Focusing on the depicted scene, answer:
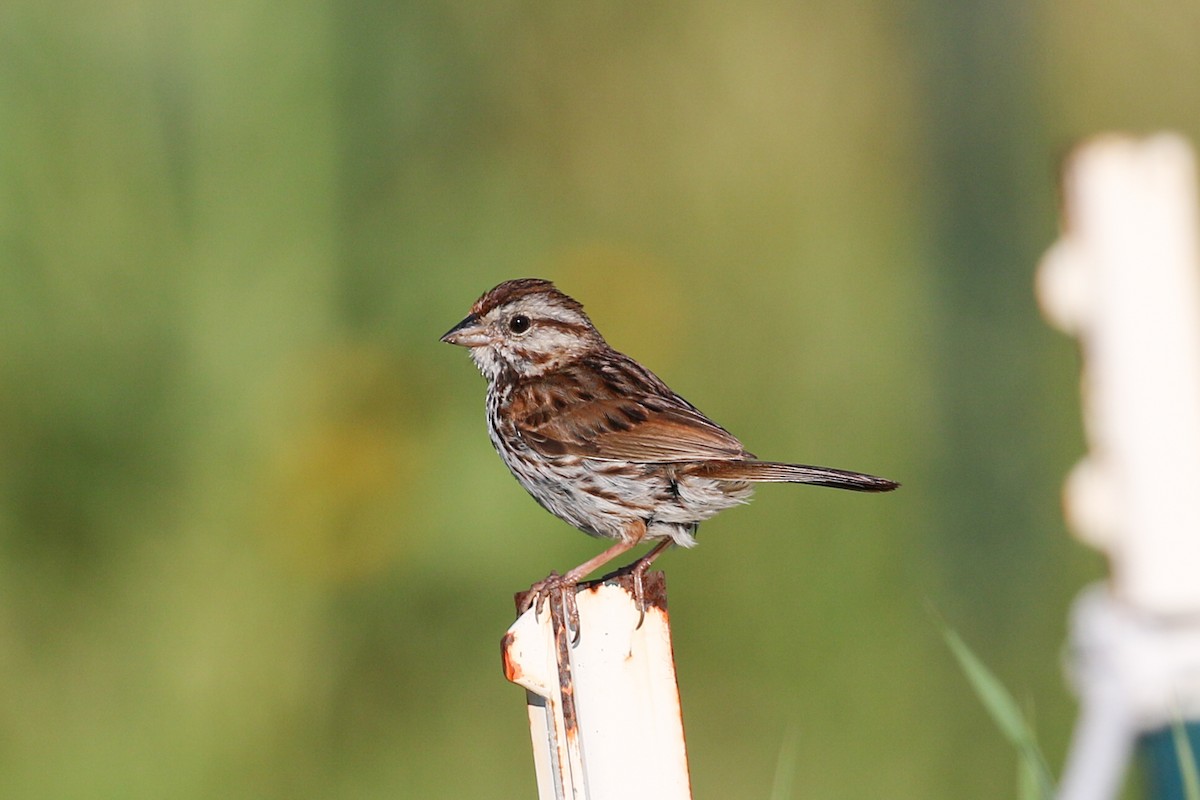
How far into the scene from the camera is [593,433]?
9.73 ft

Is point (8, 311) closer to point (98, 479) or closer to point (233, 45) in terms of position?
point (98, 479)

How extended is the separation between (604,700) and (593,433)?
4.03 feet

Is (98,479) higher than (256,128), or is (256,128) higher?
(256,128)

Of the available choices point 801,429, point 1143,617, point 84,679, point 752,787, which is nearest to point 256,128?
point 84,679

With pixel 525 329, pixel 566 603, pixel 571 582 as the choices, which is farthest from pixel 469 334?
pixel 566 603

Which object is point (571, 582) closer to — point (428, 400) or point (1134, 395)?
point (1134, 395)

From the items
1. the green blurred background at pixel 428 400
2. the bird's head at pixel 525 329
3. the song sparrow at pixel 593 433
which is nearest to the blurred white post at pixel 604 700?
the song sparrow at pixel 593 433

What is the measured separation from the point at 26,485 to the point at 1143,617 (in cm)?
278

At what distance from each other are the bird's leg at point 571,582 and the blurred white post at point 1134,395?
0.81 meters

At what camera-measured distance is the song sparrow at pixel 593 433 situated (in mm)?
2832

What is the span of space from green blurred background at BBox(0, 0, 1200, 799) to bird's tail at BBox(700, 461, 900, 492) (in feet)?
4.81

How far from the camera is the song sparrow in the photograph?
2832mm

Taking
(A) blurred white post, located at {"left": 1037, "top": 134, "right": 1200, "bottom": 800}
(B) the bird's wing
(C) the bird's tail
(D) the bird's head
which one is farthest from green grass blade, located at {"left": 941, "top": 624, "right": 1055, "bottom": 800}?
(D) the bird's head

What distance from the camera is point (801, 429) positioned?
4.88 meters
